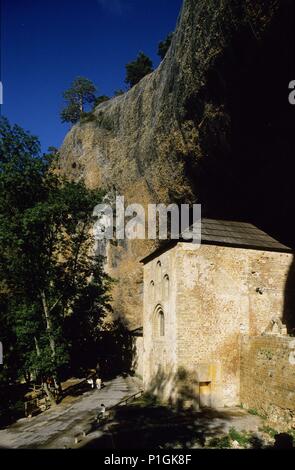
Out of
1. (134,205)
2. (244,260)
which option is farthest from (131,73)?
(244,260)

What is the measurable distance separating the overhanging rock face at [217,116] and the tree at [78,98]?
25738 mm

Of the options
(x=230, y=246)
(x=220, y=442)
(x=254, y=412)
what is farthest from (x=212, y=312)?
(x=220, y=442)

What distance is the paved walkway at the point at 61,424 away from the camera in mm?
12820

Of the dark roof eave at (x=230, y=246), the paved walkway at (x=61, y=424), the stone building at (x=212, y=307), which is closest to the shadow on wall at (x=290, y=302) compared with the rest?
the stone building at (x=212, y=307)

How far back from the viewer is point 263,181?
17.3 metres

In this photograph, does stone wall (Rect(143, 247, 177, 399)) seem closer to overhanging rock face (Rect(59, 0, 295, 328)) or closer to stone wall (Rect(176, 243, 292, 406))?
stone wall (Rect(176, 243, 292, 406))

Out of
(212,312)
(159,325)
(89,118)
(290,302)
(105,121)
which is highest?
(89,118)

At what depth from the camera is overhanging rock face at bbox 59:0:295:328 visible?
11016 mm

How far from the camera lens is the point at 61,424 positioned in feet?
48.6

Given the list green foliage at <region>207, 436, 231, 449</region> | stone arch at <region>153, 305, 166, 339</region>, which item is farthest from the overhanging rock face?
green foliage at <region>207, 436, 231, 449</region>

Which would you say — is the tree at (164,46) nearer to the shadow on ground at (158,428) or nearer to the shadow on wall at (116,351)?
the shadow on wall at (116,351)

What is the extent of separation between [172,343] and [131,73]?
36.2 metres

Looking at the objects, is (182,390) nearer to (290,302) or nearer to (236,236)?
(290,302)

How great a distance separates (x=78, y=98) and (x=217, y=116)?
42.6 metres
